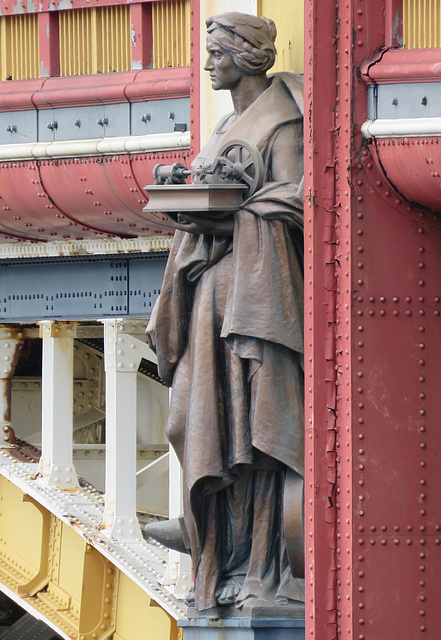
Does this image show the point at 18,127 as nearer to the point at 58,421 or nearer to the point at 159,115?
the point at 159,115

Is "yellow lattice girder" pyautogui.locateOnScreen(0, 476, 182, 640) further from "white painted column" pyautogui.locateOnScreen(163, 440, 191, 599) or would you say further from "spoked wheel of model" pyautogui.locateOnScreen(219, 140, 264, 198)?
"spoked wheel of model" pyautogui.locateOnScreen(219, 140, 264, 198)

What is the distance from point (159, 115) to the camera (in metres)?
21.1

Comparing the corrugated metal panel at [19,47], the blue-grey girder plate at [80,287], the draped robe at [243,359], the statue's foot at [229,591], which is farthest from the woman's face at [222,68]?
the blue-grey girder plate at [80,287]

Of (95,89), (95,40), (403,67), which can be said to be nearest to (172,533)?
(403,67)

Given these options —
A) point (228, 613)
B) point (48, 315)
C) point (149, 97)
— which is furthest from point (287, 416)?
point (48, 315)

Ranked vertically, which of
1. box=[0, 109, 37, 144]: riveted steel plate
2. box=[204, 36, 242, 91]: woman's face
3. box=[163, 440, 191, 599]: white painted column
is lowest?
box=[163, 440, 191, 599]: white painted column

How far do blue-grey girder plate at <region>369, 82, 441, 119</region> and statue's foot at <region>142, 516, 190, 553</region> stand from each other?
9.76 ft

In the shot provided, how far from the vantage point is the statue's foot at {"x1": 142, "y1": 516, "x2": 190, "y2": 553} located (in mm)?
15809

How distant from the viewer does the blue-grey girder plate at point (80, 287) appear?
23.6 m

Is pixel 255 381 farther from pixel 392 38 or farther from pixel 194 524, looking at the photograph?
pixel 392 38

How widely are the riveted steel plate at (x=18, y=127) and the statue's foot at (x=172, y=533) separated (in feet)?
23.3

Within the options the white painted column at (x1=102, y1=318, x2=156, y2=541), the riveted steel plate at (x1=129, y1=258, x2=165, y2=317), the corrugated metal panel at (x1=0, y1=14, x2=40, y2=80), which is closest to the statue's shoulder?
the corrugated metal panel at (x1=0, y1=14, x2=40, y2=80)

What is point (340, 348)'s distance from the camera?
15.2 meters

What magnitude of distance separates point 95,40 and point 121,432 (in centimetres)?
471
